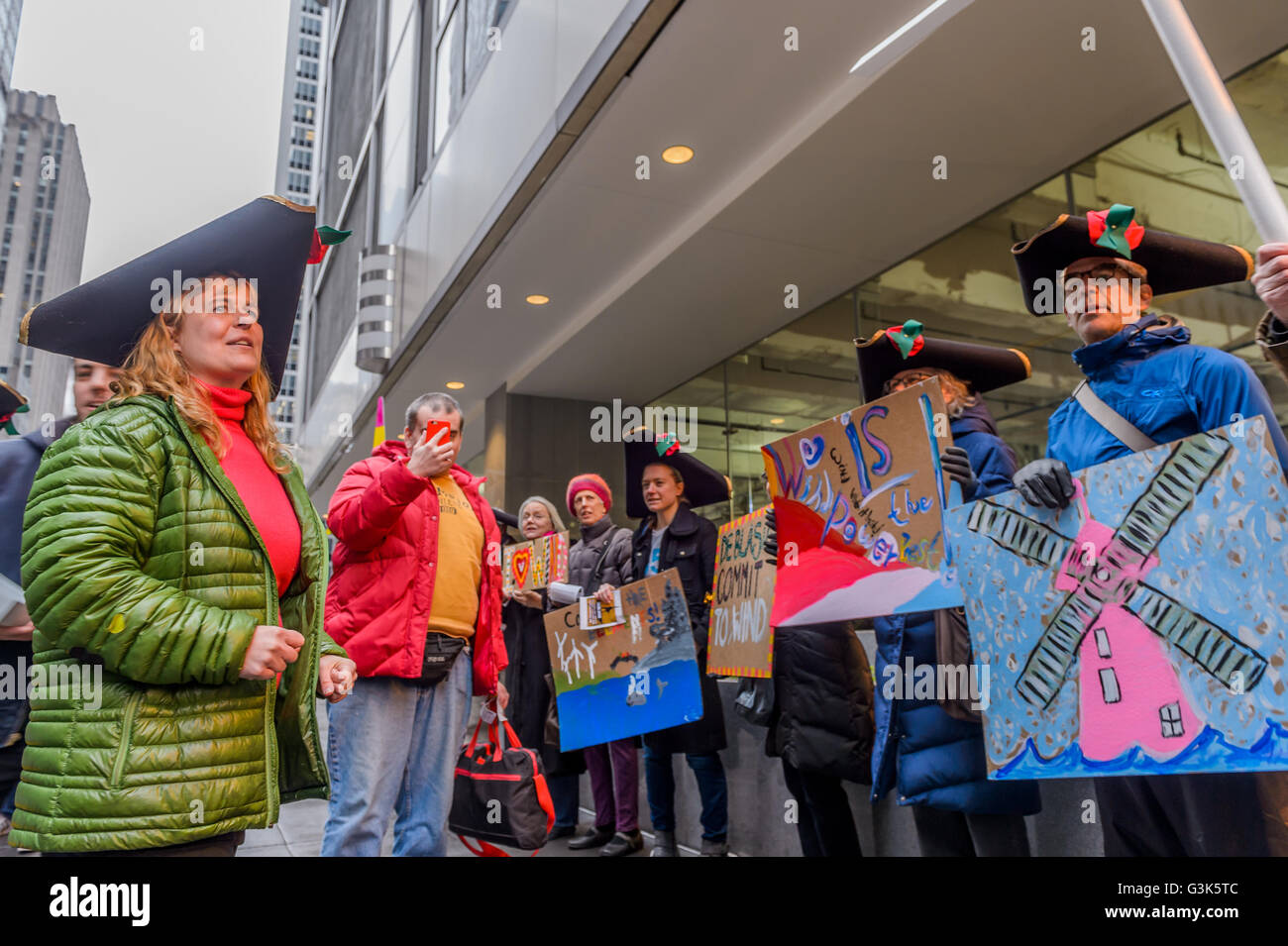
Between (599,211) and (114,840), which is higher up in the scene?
(599,211)

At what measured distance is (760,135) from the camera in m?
6.27

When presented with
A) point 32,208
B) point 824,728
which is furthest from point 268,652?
point 32,208

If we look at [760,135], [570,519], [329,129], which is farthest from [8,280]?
[760,135]

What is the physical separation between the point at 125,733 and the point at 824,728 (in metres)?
2.60

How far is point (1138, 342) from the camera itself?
8.23ft

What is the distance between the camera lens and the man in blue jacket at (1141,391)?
7.29ft

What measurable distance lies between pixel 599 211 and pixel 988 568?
18.0 feet

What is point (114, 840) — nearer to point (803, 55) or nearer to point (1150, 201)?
point (803, 55)

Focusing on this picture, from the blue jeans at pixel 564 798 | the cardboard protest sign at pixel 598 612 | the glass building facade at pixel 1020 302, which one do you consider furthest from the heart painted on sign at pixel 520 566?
the glass building facade at pixel 1020 302

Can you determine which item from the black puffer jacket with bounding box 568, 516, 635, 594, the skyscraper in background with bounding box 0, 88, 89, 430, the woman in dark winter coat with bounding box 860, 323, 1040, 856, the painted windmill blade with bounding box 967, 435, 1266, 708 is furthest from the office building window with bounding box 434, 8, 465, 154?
the skyscraper in background with bounding box 0, 88, 89, 430

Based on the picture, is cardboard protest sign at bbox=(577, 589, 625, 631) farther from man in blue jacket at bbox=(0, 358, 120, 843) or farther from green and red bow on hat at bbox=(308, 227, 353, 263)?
green and red bow on hat at bbox=(308, 227, 353, 263)

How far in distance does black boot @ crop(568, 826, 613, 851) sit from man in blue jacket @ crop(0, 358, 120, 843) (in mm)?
2879

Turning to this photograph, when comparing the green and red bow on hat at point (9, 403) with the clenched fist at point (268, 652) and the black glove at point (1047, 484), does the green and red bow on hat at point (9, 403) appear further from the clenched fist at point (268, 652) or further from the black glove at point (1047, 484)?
the black glove at point (1047, 484)

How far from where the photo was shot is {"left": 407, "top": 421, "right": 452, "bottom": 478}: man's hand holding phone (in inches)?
118
